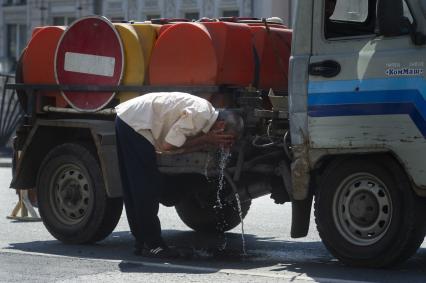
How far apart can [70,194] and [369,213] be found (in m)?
3.50

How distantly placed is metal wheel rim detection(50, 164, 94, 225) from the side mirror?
3.60 m

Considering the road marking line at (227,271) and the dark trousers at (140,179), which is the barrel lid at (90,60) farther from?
the road marking line at (227,271)

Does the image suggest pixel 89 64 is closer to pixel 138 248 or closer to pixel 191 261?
Answer: pixel 138 248

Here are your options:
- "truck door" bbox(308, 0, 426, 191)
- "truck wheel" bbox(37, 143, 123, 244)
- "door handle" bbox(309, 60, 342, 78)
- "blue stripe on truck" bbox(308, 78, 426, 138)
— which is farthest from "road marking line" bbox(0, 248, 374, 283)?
"door handle" bbox(309, 60, 342, 78)

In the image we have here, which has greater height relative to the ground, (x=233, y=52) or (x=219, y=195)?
(x=233, y=52)

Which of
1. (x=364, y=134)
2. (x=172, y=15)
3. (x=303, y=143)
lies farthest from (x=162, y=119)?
(x=172, y=15)

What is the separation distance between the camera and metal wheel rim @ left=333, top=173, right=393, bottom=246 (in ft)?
26.4

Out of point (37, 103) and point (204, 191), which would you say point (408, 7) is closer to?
point (204, 191)

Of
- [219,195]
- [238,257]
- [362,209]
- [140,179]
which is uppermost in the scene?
[362,209]

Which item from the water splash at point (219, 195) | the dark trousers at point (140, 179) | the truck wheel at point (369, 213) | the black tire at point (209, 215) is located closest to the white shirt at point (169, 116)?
the dark trousers at point (140, 179)

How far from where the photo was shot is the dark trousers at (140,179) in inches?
360

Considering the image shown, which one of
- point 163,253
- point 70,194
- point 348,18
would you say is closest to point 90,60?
point 70,194

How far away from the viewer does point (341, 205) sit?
27.1 ft

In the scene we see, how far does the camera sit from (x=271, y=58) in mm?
9750
